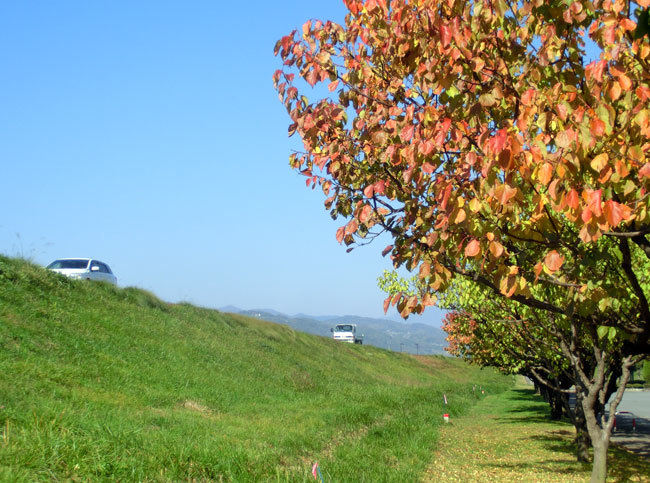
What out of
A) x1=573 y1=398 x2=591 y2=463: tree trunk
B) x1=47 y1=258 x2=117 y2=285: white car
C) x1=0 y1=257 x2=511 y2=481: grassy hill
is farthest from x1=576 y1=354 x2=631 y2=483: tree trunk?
x1=47 y1=258 x2=117 y2=285: white car

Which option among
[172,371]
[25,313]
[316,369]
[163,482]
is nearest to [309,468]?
[163,482]

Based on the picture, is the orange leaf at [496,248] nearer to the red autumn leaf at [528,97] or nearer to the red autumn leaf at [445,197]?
the red autumn leaf at [445,197]

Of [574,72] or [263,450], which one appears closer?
[574,72]

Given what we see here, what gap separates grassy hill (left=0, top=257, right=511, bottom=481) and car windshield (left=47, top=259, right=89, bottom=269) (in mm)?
2486

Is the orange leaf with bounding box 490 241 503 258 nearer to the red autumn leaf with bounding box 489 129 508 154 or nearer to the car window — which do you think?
the red autumn leaf with bounding box 489 129 508 154

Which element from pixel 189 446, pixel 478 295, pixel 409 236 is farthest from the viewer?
pixel 478 295

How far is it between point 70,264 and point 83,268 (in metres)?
0.85

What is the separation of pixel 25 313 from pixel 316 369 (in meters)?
22.2

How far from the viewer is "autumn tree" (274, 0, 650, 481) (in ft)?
14.4

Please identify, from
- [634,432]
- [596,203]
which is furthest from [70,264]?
[596,203]

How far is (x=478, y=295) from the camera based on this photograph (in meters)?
14.5

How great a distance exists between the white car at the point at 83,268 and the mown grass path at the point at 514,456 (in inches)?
776

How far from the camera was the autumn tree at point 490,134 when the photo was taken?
4379 mm

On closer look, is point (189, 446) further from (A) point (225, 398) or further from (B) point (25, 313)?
(B) point (25, 313)
